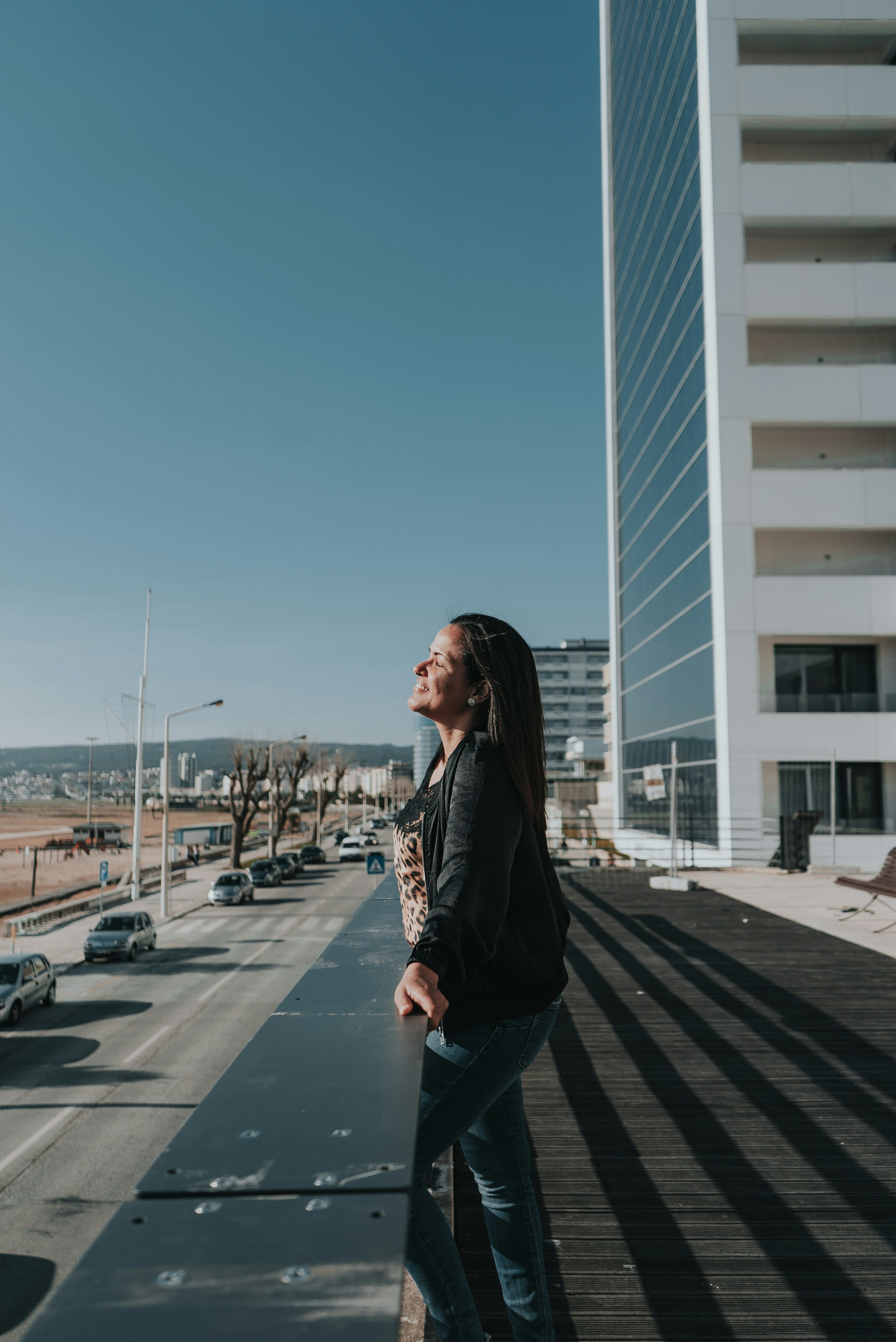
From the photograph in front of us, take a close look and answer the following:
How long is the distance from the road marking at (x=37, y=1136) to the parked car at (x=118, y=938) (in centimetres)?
1245

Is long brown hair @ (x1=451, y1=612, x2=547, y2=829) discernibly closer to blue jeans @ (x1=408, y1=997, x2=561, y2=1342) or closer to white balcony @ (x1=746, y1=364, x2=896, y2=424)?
blue jeans @ (x1=408, y1=997, x2=561, y2=1342)

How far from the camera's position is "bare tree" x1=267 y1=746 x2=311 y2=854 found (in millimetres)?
58719

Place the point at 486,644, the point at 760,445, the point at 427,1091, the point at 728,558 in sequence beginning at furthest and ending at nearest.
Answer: the point at 760,445
the point at 728,558
the point at 486,644
the point at 427,1091

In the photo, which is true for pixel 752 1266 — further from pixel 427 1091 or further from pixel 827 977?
pixel 827 977

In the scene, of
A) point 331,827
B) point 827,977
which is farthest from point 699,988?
point 331,827

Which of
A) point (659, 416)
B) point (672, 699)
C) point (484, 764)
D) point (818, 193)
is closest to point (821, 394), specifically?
point (818, 193)

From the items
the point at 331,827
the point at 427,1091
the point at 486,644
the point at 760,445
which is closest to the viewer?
the point at 427,1091

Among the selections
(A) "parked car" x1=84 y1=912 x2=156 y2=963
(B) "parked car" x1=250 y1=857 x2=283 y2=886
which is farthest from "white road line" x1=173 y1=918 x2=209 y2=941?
(B) "parked car" x1=250 y1=857 x2=283 y2=886

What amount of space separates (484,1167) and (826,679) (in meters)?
26.7

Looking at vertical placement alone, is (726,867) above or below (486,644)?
below

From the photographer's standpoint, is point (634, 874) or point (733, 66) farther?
point (733, 66)

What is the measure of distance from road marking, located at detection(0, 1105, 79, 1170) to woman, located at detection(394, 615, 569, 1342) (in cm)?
984

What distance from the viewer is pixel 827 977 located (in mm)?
7605

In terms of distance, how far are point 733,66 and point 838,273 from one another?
703 centimetres
